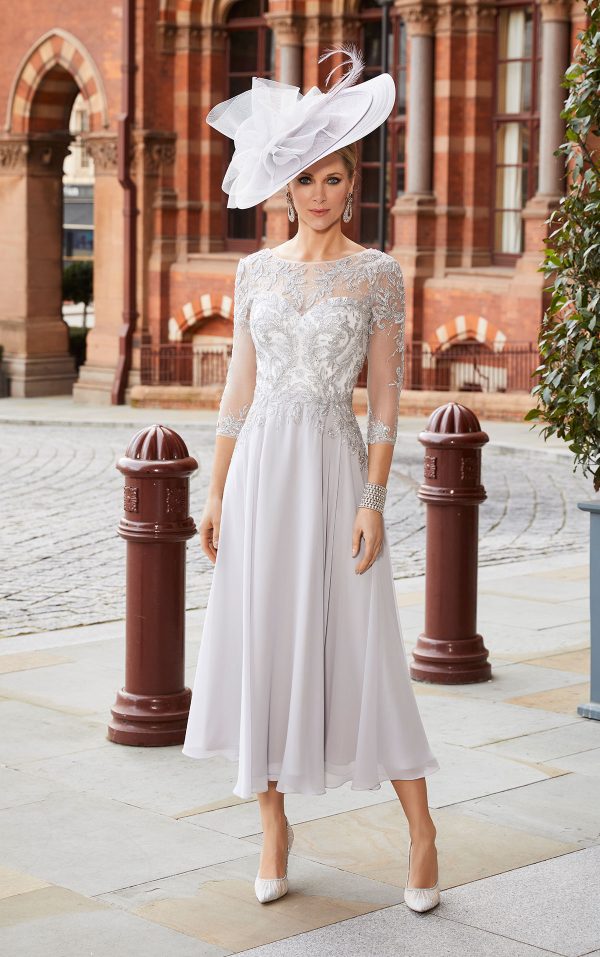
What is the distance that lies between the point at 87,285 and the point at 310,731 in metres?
27.7

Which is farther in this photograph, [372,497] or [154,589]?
[154,589]

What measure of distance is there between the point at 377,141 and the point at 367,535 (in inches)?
807

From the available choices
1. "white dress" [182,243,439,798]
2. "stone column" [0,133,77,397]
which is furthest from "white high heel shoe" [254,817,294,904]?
"stone column" [0,133,77,397]

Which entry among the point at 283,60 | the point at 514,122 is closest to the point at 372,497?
the point at 514,122

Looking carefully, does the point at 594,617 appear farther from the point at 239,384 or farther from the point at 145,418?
the point at 145,418

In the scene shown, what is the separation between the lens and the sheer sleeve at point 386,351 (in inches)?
178

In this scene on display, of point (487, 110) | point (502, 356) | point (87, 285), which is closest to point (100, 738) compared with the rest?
point (502, 356)

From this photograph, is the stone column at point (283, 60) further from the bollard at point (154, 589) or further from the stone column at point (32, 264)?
the bollard at point (154, 589)

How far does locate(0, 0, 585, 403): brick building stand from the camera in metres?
21.9

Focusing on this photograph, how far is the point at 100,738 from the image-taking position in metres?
6.10

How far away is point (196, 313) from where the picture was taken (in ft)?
81.6

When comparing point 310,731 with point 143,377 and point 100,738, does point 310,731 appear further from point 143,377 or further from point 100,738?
point 143,377

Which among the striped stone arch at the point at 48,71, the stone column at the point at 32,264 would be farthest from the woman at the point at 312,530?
the stone column at the point at 32,264

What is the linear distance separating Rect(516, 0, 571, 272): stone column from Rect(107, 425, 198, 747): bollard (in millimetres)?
14929
